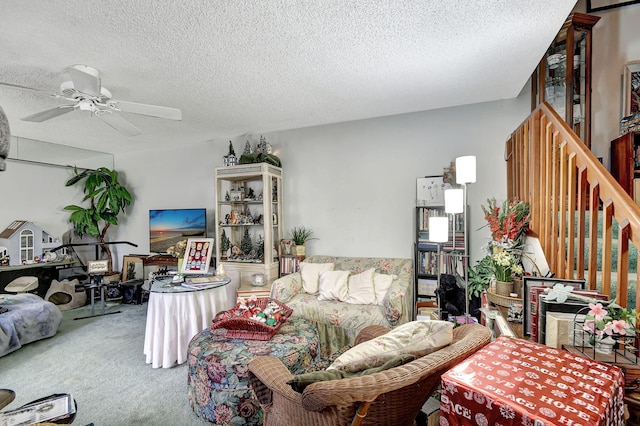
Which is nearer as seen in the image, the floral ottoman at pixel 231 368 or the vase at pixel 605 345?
the vase at pixel 605 345

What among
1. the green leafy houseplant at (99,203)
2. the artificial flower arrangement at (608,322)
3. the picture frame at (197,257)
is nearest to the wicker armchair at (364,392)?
the artificial flower arrangement at (608,322)

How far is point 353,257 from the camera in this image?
3.70 metres

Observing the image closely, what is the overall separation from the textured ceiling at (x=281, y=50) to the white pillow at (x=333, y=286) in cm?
188

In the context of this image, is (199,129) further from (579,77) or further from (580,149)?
(579,77)


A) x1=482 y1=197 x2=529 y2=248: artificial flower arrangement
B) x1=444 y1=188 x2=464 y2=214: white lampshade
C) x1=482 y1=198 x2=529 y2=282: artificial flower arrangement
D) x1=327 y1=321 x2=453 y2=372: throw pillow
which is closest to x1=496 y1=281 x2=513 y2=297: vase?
x1=482 y1=198 x2=529 y2=282: artificial flower arrangement

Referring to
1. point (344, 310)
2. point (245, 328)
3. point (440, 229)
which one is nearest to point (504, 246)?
point (440, 229)

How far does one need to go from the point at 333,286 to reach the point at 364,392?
2.16 m

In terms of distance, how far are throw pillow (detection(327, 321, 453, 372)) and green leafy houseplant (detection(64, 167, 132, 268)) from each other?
16.9 ft

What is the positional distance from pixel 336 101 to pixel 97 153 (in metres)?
4.79

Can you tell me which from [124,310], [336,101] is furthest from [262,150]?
[124,310]

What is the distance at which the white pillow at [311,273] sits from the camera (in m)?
3.29

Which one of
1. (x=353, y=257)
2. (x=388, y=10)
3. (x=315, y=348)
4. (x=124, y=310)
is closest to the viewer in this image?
(x=388, y=10)

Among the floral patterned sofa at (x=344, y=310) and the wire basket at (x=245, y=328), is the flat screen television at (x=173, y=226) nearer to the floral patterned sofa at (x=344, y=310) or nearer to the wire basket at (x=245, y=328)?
the floral patterned sofa at (x=344, y=310)

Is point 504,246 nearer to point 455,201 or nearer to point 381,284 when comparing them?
point 455,201
